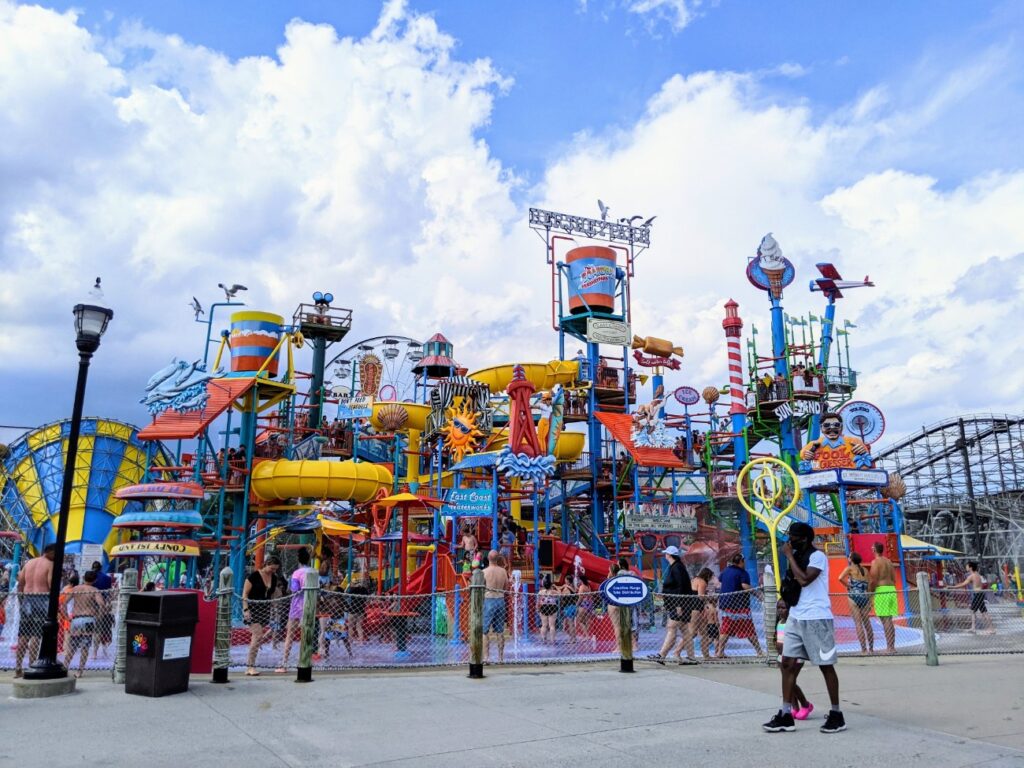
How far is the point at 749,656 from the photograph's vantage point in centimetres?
1169

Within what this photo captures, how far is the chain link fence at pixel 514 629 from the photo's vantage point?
408 inches

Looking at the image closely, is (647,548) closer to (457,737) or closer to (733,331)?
(733,331)

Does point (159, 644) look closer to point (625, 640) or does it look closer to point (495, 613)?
point (495, 613)

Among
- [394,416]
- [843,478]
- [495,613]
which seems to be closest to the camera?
[495,613]

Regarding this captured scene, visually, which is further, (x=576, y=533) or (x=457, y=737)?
(x=576, y=533)

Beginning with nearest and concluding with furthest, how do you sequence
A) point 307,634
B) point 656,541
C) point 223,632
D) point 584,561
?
point 223,632
point 307,634
point 584,561
point 656,541

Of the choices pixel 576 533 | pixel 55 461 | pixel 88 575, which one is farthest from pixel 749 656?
pixel 55 461

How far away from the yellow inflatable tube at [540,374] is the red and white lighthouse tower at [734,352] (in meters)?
8.44

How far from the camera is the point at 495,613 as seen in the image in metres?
12.0

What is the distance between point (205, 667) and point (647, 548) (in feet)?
79.0

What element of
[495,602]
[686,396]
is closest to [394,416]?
[686,396]

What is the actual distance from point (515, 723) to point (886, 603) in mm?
8547

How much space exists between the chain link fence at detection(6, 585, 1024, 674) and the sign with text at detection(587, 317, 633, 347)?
1725 centimetres

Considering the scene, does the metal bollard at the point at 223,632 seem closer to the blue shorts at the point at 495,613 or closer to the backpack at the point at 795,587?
the blue shorts at the point at 495,613
